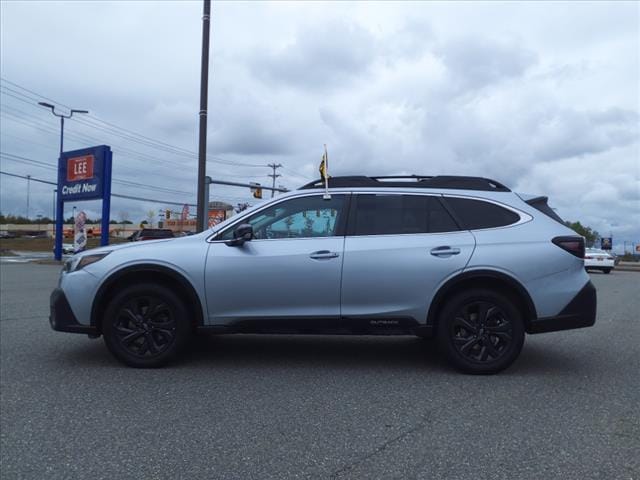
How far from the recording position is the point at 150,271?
5430 millimetres

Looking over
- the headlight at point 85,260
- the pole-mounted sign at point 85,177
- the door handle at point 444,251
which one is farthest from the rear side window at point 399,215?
the pole-mounted sign at point 85,177

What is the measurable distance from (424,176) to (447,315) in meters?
1.47

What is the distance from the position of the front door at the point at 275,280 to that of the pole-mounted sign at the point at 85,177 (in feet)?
68.3

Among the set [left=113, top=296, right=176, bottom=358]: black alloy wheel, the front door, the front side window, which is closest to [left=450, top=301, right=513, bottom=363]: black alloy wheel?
the front door

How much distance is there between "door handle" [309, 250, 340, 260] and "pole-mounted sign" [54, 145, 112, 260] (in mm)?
21173

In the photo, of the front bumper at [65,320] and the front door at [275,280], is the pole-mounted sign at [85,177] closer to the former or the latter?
the front bumper at [65,320]

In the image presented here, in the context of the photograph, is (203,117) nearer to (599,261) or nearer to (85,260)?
(85,260)

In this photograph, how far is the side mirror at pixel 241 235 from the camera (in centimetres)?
532

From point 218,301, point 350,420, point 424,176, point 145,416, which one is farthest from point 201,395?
point 424,176

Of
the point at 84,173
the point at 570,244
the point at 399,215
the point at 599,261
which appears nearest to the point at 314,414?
the point at 399,215

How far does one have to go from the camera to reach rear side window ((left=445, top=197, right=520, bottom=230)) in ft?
18.1

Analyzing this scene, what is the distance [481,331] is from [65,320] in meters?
3.91

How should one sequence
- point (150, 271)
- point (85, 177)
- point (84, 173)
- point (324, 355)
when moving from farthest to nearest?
point (84, 173) < point (85, 177) < point (324, 355) < point (150, 271)

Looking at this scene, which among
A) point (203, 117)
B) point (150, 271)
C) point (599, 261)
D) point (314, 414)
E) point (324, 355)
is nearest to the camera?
point (314, 414)
